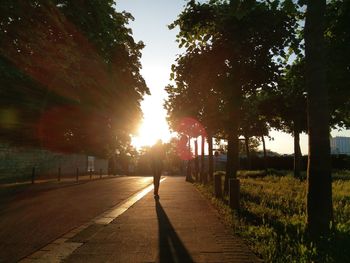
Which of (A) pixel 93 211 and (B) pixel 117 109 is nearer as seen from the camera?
(A) pixel 93 211

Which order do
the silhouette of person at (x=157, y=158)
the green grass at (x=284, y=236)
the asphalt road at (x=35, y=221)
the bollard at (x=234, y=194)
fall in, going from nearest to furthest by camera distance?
1. the green grass at (x=284, y=236)
2. the asphalt road at (x=35, y=221)
3. the bollard at (x=234, y=194)
4. the silhouette of person at (x=157, y=158)

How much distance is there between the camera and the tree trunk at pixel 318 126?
732 centimetres

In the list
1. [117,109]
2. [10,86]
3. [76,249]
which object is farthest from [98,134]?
[76,249]

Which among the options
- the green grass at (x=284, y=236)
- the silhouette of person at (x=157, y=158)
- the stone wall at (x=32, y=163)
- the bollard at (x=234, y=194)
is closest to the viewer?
the green grass at (x=284, y=236)

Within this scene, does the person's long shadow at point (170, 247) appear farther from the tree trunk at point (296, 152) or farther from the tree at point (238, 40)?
the tree trunk at point (296, 152)

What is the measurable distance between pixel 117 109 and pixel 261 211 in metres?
19.1

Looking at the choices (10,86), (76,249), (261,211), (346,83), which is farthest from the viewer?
(10,86)

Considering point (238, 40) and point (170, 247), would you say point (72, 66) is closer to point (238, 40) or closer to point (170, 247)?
point (238, 40)

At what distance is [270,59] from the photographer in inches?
591

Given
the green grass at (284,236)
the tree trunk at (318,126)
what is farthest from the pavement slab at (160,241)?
the tree trunk at (318,126)

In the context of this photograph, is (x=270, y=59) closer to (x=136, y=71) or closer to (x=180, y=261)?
(x=180, y=261)

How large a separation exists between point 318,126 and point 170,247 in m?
2.98

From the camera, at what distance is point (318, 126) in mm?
7316

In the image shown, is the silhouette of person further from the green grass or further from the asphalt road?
the green grass
